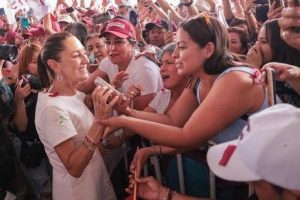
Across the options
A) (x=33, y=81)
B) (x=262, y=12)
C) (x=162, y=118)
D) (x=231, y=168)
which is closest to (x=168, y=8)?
(x=262, y=12)

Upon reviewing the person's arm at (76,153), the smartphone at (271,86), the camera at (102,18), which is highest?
the smartphone at (271,86)

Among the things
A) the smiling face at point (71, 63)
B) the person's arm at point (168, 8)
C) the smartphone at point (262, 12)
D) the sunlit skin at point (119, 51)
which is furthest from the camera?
the person's arm at point (168, 8)

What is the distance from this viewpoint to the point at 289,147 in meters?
1.05

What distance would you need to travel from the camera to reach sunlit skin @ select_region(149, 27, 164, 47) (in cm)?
445

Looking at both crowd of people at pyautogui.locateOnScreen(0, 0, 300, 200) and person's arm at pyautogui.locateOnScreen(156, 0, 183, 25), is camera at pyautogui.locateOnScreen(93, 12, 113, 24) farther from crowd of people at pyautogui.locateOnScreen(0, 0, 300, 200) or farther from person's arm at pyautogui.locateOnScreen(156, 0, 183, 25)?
person's arm at pyautogui.locateOnScreen(156, 0, 183, 25)

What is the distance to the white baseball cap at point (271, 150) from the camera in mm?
1044

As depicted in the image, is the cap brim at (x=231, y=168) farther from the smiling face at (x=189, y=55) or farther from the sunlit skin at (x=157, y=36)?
the sunlit skin at (x=157, y=36)

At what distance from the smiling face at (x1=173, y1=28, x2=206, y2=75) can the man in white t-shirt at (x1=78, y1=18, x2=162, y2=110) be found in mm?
857

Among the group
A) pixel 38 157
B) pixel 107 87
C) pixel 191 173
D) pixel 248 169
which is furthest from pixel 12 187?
pixel 248 169

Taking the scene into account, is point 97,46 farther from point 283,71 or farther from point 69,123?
point 283,71

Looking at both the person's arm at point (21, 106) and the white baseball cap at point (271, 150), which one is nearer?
the white baseball cap at point (271, 150)

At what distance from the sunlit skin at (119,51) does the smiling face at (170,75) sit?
58 cm

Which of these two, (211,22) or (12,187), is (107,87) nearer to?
(211,22)

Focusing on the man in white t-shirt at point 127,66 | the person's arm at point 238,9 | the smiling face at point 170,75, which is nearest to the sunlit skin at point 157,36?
the person's arm at point 238,9
